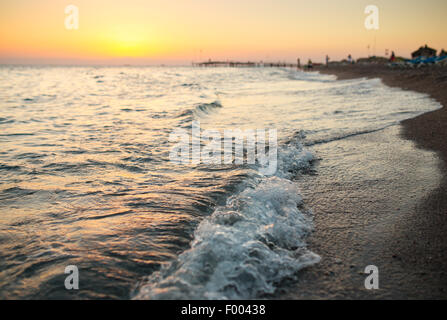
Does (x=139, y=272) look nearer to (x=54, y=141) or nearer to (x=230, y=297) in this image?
(x=230, y=297)

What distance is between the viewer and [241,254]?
2611mm

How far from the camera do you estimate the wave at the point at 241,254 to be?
7.36 feet

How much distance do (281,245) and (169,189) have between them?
205 centimetres

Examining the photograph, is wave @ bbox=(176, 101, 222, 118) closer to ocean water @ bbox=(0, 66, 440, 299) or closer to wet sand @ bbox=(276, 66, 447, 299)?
ocean water @ bbox=(0, 66, 440, 299)

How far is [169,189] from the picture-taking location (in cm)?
431

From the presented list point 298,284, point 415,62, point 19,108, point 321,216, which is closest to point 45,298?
point 298,284
